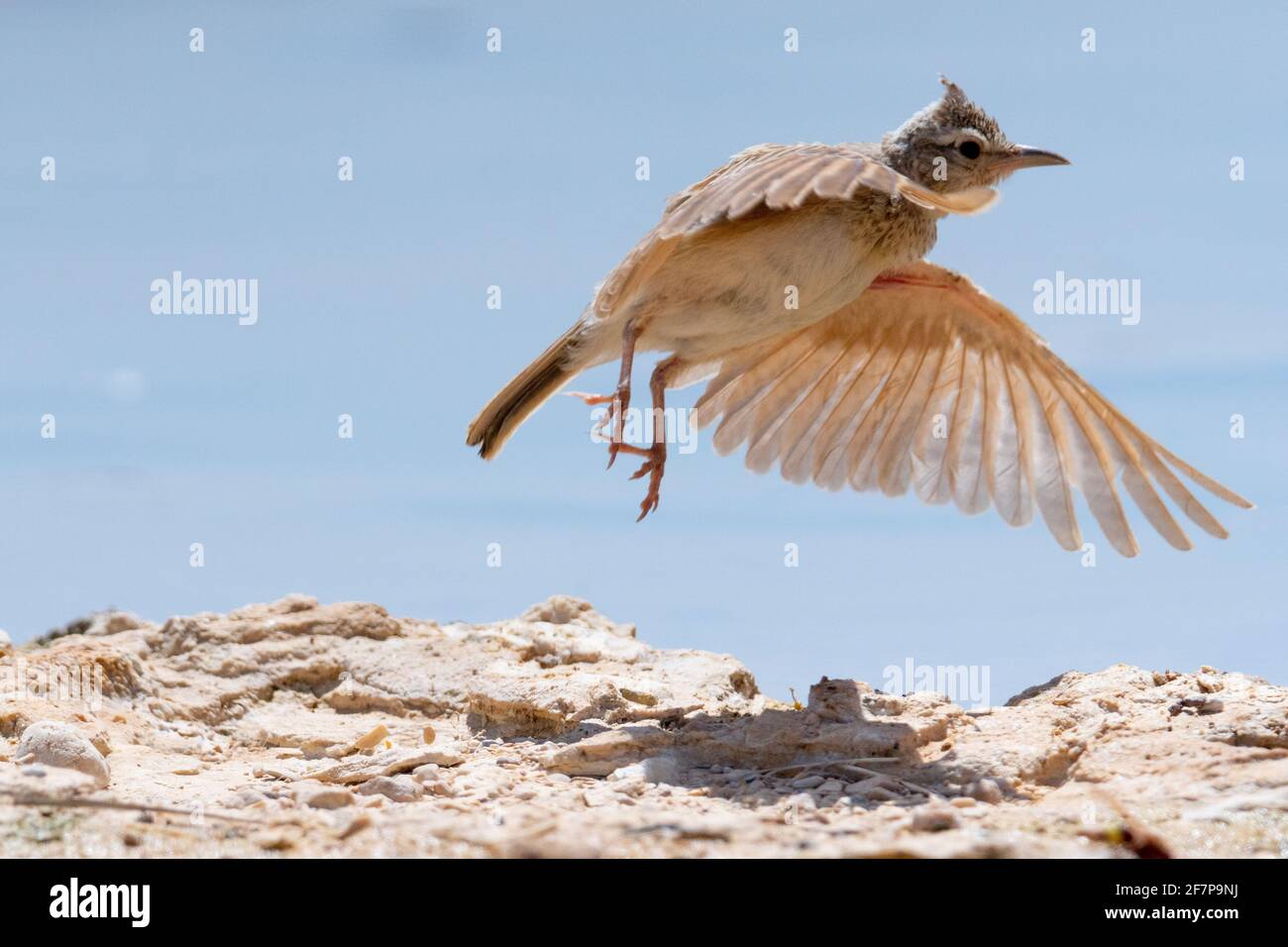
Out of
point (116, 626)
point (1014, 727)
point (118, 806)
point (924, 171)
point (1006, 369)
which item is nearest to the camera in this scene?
point (118, 806)

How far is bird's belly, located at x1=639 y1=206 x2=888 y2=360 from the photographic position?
6.44 meters

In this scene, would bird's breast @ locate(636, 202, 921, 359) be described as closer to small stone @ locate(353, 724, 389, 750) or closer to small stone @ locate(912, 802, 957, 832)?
small stone @ locate(353, 724, 389, 750)

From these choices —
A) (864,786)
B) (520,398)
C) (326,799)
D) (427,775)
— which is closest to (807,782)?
(864,786)

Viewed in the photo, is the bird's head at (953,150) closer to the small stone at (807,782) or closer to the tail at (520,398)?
the tail at (520,398)

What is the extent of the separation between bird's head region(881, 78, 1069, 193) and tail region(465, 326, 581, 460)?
7.21 feet

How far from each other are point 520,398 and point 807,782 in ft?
9.02

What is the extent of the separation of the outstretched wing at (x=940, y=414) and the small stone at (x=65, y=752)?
4.17m

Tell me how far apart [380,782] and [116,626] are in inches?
172

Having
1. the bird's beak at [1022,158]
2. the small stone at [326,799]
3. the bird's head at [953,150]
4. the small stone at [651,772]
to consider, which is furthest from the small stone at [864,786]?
the bird's beak at [1022,158]

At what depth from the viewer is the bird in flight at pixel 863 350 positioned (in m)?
6.43

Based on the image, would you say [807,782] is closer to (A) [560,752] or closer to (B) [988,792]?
(B) [988,792]
